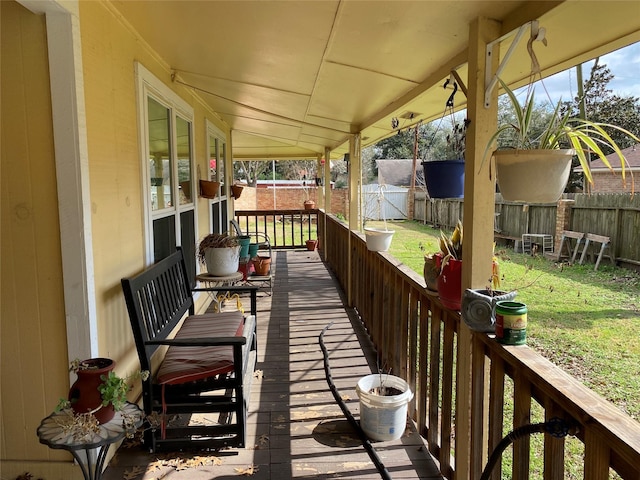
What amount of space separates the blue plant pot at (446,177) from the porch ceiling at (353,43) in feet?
1.55

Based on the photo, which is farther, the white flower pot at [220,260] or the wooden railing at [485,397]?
the white flower pot at [220,260]

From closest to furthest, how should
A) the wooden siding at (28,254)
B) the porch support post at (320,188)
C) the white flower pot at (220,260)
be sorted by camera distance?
the wooden siding at (28,254)
the white flower pot at (220,260)
the porch support post at (320,188)

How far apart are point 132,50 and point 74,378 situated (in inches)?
68.6

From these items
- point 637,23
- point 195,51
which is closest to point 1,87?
point 195,51

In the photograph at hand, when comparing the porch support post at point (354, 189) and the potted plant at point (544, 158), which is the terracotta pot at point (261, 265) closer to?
the porch support post at point (354, 189)

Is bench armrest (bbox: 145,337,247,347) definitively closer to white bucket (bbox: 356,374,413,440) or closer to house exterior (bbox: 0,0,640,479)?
house exterior (bbox: 0,0,640,479)

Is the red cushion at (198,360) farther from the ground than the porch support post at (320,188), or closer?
closer

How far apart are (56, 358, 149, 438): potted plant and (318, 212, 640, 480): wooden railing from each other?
4.47 feet

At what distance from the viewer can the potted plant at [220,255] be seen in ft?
12.1

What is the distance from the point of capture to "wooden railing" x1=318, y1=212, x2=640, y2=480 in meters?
1.09

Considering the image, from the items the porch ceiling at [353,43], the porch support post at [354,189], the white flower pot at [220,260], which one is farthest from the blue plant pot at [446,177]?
the porch support post at [354,189]

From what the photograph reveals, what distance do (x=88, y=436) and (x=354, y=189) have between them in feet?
13.6

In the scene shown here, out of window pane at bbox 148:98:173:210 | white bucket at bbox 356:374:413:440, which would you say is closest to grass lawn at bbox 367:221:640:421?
white bucket at bbox 356:374:413:440

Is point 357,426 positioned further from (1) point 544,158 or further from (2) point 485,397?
(1) point 544,158
